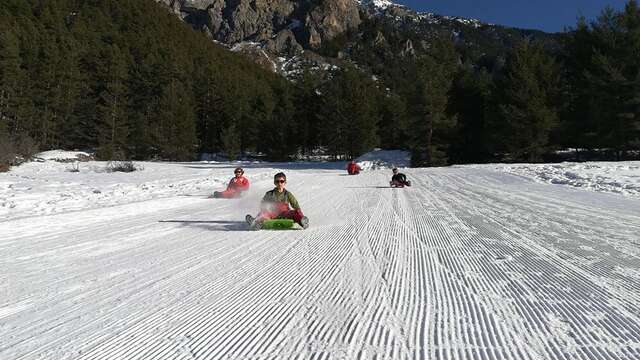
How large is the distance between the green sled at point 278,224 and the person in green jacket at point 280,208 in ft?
0.39

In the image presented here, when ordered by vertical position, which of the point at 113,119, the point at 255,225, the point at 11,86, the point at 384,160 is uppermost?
the point at 11,86

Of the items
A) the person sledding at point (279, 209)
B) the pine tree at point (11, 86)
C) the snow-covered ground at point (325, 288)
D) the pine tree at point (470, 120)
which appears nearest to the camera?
the snow-covered ground at point (325, 288)

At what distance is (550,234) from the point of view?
7723 mm

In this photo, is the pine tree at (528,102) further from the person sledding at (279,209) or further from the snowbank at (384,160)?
the person sledding at (279,209)

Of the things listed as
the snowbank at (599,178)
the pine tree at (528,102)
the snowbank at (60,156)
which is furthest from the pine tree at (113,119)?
the snowbank at (599,178)

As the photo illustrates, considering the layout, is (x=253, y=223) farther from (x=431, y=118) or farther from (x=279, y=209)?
(x=431, y=118)

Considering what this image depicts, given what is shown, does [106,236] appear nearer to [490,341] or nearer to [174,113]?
[490,341]

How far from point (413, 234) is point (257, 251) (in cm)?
293

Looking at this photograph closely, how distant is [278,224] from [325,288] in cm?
423

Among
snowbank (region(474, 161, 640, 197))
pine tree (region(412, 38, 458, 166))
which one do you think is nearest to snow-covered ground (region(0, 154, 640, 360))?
snowbank (region(474, 161, 640, 197))

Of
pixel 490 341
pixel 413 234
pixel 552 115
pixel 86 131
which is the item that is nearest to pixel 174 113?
pixel 86 131

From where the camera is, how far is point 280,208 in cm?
955

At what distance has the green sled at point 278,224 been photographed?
8.86m

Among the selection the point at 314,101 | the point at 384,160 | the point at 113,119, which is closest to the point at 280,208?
the point at 384,160
